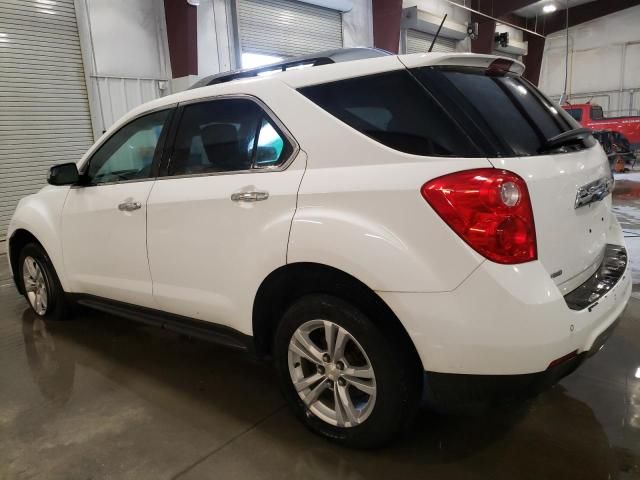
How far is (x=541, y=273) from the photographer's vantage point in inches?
65.5

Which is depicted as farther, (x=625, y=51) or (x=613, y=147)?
(x=625, y=51)

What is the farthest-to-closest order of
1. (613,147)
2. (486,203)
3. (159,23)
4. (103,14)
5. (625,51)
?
(625,51), (613,147), (159,23), (103,14), (486,203)

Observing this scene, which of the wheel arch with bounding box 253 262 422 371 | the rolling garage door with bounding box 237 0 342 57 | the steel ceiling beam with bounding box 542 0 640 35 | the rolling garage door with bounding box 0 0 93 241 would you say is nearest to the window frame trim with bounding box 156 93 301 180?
the wheel arch with bounding box 253 262 422 371

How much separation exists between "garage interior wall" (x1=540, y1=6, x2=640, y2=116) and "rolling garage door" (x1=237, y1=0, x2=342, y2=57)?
14280 millimetres

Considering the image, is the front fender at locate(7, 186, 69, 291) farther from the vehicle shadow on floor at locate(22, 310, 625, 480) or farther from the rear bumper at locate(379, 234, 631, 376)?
the rear bumper at locate(379, 234, 631, 376)

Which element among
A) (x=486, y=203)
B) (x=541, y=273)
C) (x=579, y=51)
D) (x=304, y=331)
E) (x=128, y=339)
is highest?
(x=579, y=51)

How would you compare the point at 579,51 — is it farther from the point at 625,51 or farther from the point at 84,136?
the point at 84,136

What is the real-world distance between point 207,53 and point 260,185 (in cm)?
846

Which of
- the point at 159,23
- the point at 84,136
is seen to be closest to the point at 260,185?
the point at 84,136

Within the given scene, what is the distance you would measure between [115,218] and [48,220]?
2.98 feet

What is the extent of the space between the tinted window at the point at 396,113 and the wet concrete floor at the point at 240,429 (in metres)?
1.26

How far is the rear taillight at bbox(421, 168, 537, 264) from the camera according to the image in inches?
64.2

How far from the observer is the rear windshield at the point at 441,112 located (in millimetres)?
1770

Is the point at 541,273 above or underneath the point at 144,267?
above
